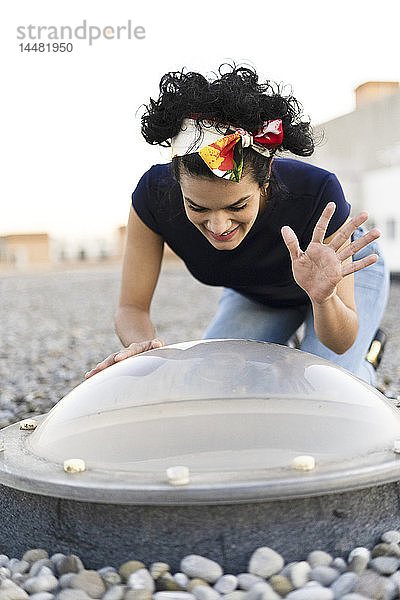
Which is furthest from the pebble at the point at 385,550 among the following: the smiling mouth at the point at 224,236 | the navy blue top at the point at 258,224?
the navy blue top at the point at 258,224

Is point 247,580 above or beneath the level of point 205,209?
beneath

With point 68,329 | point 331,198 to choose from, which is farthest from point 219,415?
point 68,329

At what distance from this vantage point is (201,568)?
1387 mm

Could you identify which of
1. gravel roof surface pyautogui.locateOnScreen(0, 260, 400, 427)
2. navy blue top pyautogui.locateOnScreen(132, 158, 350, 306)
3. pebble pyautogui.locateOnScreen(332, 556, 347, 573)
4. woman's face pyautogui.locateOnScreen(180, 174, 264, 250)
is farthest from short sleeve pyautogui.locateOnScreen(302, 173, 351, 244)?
gravel roof surface pyautogui.locateOnScreen(0, 260, 400, 427)

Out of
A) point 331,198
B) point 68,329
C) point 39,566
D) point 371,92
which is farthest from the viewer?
point 371,92

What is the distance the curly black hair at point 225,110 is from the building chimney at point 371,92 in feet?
35.8

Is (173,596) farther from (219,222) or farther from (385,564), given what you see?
(219,222)

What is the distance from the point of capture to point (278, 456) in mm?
1476

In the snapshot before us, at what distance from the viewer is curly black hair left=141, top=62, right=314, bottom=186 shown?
1958 mm

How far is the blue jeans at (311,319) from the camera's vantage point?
8.75ft

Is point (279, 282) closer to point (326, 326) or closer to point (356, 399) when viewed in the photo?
point (326, 326)

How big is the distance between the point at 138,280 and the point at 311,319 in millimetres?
690

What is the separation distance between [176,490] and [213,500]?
73mm

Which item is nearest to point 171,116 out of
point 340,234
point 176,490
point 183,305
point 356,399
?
point 340,234
